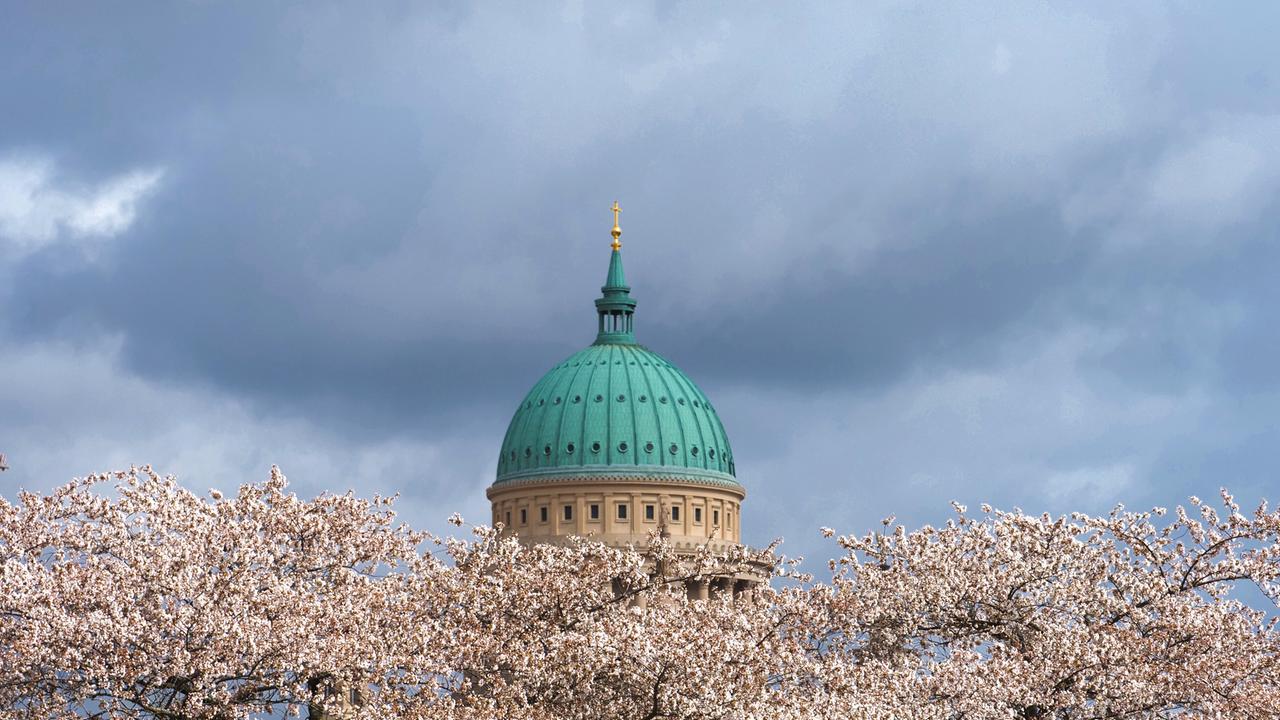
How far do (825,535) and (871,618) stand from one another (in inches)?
130

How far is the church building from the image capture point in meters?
156

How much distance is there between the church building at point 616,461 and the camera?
15562cm

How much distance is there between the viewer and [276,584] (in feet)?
141

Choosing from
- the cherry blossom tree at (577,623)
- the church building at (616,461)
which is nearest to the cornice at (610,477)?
the church building at (616,461)

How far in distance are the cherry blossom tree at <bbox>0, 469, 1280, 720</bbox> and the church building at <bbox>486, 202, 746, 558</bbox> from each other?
101 metres

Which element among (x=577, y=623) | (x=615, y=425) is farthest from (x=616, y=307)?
(x=577, y=623)

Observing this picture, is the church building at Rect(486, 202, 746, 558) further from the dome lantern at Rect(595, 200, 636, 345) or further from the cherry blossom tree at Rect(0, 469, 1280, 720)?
the cherry blossom tree at Rect(0, 469, 1280, 720)

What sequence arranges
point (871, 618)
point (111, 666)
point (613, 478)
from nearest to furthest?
point (111, 666) → point (871, 618) → point (613, 478)

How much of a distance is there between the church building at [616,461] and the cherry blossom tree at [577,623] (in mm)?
100611

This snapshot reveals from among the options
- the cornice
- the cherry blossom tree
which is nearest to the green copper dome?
the cornice

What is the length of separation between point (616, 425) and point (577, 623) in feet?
366

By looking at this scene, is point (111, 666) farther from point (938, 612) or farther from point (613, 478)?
point (613, 478)

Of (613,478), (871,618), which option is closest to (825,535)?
(871,618)

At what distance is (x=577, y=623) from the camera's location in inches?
1816
